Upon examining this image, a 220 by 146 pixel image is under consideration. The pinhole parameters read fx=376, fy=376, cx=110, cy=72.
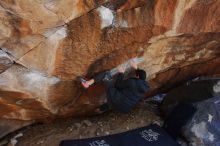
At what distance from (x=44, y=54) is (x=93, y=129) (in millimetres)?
1195

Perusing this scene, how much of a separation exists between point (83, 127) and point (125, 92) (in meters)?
0.78

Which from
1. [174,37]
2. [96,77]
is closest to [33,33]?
[96,77]

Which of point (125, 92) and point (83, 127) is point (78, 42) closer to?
point (125, 92)

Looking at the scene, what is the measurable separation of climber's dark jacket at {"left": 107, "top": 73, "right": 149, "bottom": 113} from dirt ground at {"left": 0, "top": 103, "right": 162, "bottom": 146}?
59 cm

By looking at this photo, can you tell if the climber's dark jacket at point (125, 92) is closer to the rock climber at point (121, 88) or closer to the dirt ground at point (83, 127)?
the rock climber at point (121, 88)

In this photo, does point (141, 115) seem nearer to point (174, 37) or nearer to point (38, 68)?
point (174, 37)

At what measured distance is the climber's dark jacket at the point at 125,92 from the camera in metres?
3.16

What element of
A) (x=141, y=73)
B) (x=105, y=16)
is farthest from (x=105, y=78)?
(x=105, y=16)

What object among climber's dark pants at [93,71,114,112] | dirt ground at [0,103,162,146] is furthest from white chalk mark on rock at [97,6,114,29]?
dirt ground at [0,103,162,146]

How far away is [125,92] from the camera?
3195 mm

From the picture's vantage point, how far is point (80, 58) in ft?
9.89

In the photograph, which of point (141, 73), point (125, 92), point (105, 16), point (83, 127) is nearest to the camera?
point (105, 16)

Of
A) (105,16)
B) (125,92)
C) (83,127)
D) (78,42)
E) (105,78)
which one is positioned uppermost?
(105,16)

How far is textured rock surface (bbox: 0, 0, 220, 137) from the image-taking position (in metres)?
2.63
